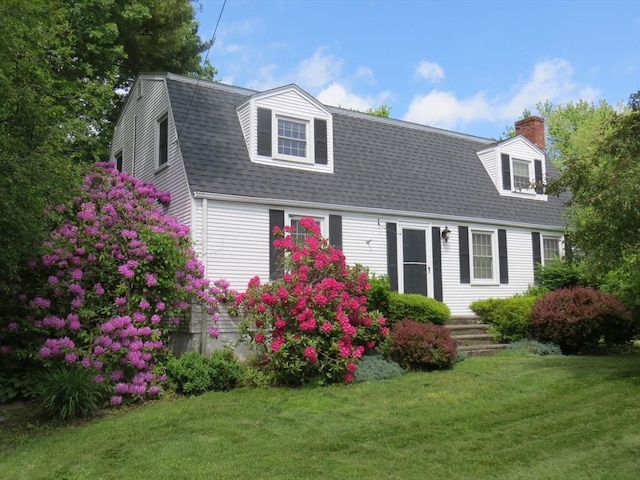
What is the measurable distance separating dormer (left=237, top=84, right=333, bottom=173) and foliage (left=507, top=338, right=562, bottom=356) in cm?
568

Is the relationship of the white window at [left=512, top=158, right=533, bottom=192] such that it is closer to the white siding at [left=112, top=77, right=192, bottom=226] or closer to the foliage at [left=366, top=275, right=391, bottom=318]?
the foliage at [left=366, top=275, right=391, bottom=318]

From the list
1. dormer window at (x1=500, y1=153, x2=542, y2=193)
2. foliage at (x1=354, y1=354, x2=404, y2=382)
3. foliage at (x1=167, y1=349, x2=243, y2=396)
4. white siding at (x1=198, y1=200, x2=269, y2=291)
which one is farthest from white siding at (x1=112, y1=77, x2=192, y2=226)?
dormer window at (x1=500, y1=153, x2=542, y2=193)

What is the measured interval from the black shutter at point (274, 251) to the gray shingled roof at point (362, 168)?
0.38m

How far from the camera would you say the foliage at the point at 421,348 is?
9.32 meters

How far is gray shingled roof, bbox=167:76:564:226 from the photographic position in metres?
11.5

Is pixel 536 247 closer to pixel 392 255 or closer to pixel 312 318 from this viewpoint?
pixel 392 255

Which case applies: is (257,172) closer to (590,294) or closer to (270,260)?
(270,260)

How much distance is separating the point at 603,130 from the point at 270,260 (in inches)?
258

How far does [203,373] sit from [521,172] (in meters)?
12.2

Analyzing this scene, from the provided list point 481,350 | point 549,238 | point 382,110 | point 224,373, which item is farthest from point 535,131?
point 382,110

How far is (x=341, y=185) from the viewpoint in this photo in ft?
42.3

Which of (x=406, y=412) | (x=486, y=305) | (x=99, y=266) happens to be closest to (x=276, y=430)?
(x=406, y=412)

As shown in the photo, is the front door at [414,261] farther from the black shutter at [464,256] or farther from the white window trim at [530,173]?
the white window trim at [530,173]

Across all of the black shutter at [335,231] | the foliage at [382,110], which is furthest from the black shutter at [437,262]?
the foliage at [382,110]
